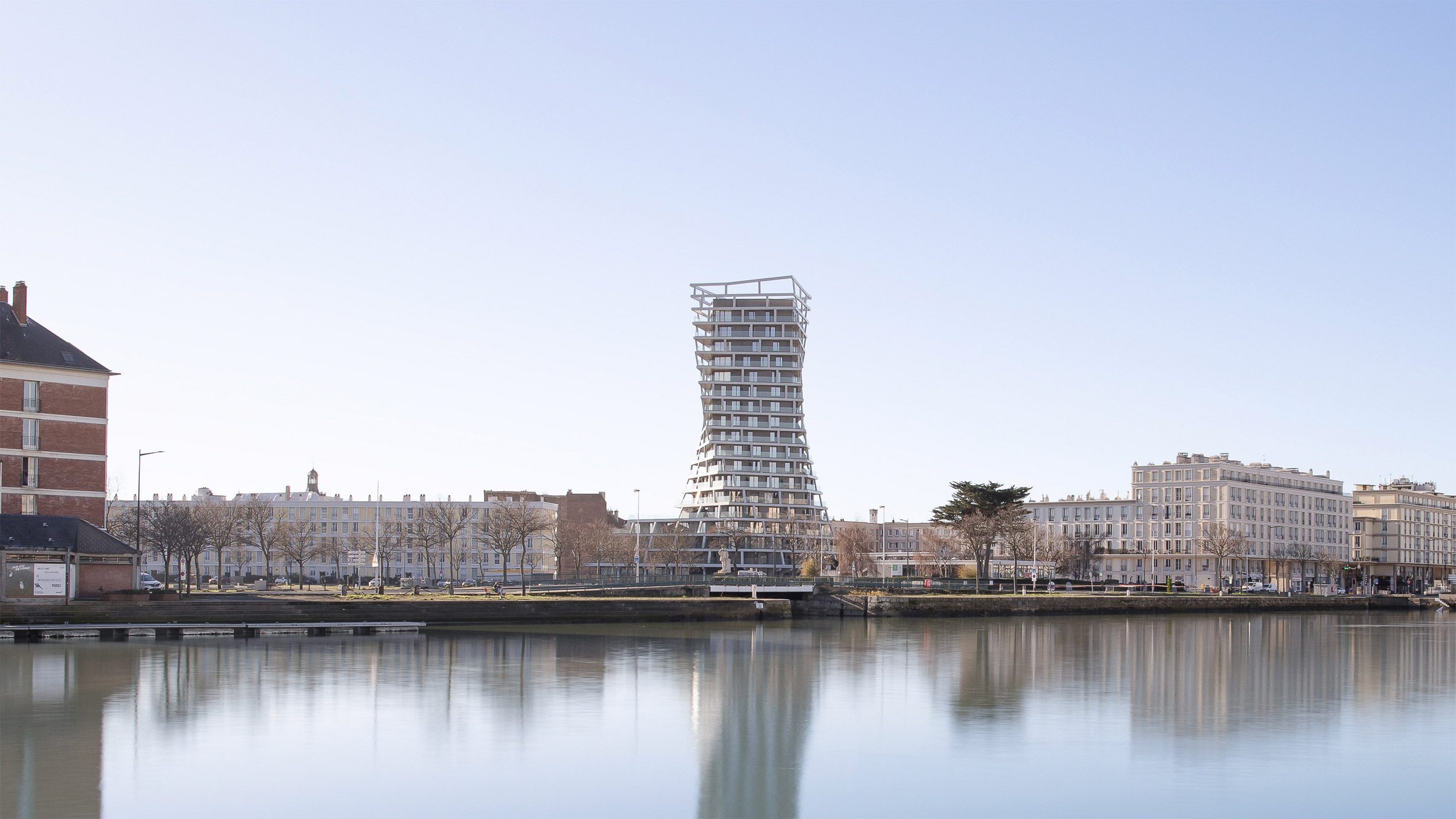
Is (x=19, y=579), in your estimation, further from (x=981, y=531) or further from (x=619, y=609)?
(x=981, y=531)

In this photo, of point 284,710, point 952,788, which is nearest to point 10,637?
point 284,710

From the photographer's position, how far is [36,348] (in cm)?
7038

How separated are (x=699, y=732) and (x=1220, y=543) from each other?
416ft

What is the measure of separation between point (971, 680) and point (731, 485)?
328ft

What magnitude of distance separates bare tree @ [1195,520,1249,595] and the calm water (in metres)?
93.1

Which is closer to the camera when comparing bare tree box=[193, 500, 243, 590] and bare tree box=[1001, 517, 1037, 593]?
bare tree box=[193, 500, 243, 590]

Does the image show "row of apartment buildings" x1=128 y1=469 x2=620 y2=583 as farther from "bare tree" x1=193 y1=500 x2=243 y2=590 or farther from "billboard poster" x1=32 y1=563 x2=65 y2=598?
"billboard poster" x1=32 y1=563 x2=65 y2=598

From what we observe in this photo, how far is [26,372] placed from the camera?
227 ft

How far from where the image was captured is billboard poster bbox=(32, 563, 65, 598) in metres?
61.7

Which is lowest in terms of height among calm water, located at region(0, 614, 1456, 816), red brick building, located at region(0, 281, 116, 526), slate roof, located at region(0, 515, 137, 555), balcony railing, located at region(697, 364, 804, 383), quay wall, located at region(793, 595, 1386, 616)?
quay wall, located at region(793, 595, 1386, 616)

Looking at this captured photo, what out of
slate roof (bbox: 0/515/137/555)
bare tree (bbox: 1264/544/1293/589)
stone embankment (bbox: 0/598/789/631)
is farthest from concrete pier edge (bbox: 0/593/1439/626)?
bare tree (bbox: 1264/544/1293/589)

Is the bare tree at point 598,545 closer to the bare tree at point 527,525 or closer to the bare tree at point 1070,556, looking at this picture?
the bare tree at point 527,525

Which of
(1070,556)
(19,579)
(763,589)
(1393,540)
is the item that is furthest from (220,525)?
(1393,540)

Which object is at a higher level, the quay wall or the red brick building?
the red brick building
